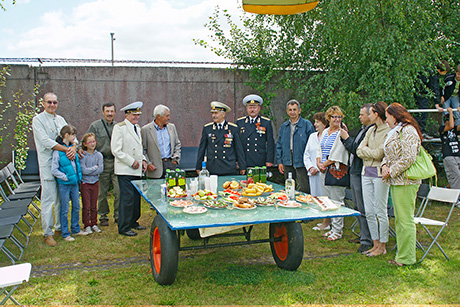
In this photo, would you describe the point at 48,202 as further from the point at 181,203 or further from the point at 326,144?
the point at 326,144

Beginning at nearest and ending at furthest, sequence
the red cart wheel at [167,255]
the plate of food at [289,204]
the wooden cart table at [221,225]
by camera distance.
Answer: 1. the wooden cart table at [221,225]
2. the red cart wheel at [167,255]
3. the plate of food at [289,204]

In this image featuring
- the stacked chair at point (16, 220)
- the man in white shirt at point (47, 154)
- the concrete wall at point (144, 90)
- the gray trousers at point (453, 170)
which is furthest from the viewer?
the concrete wall at point (144, 90)

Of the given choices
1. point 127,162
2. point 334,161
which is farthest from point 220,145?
point 334,161

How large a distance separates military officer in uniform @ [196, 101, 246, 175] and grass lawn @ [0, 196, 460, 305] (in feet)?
5.31

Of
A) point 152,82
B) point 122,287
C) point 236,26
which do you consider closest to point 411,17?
point 236,26

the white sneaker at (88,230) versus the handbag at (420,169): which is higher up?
the handbag at (420,169)

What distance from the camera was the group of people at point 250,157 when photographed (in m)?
4.97

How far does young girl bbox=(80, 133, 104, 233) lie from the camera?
21.4 ft

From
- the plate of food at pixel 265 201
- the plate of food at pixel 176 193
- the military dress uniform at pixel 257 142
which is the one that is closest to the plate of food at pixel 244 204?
the plate of food at pixel 265 201

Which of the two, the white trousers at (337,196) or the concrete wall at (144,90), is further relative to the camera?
the concrete wall at (144,90)

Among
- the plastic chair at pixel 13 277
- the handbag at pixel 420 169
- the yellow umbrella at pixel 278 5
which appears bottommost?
the plastic chair at pixel 13 277

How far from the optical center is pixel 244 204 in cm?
426

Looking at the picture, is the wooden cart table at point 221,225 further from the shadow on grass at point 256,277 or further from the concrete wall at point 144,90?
the concrete wall at point 144,90

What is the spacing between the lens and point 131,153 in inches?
259
